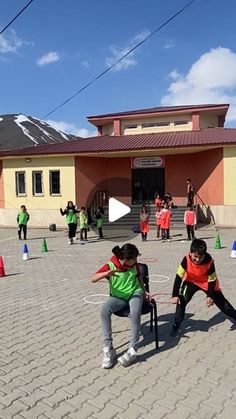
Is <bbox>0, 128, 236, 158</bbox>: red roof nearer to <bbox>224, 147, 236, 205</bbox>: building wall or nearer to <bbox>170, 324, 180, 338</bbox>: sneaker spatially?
<bbox>224, 147, 236, 205</bbox>: building wall

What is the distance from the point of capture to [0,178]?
22.8 metres

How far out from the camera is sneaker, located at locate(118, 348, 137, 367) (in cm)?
422

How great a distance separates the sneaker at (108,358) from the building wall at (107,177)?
→ 17.5 m

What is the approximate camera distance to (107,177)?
78.5 ft

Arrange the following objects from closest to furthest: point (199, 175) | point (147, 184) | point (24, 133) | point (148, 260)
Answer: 1. point (148, 260)
2. point (199, 175)
3. point (147, 184)
4. point (24, 133)

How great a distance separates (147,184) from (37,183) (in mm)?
6658

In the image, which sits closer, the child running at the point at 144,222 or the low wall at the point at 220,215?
the child running at the point at 144,222

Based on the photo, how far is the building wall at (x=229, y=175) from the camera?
18.6 m

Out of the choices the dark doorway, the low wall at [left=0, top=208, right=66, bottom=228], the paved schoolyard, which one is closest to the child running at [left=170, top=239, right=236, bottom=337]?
the paved schoolyard

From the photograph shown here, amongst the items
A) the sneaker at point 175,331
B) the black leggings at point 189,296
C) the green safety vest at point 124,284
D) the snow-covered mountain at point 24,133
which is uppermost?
the snow-covered mountain at point 24,133

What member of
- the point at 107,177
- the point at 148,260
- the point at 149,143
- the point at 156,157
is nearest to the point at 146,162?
the point at 156,157

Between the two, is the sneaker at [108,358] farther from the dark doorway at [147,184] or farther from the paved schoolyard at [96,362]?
the dark doorway at [147,184]

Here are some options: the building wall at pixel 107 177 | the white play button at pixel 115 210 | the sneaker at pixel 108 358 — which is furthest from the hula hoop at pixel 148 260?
the building wall at pixel 107 177

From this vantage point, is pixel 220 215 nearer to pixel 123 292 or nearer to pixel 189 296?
pixel 189 296
